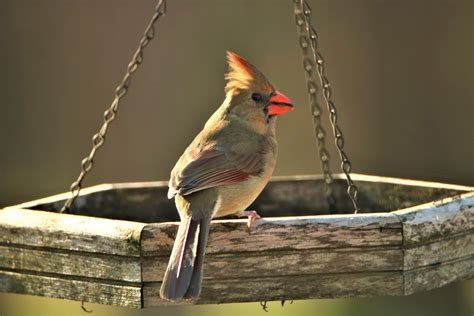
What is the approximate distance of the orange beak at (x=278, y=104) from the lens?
3.66m

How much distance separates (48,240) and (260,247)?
0.66 m

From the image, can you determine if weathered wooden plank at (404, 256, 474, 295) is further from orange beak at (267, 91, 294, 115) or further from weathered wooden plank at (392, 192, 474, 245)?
orange beak at (267, 91, 294, 115)

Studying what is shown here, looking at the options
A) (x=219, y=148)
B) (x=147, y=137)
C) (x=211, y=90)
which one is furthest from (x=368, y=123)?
(x=219, y=148)

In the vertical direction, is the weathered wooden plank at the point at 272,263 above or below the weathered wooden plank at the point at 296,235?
below

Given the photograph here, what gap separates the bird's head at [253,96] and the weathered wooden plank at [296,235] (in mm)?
798

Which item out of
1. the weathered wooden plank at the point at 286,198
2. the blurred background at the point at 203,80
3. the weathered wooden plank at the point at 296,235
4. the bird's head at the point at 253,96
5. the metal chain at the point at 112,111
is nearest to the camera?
the weathered wooden plank at the point at 296,235

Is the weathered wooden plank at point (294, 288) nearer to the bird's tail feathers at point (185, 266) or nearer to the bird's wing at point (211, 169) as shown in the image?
the bird's tail feathers at point (185, 266)

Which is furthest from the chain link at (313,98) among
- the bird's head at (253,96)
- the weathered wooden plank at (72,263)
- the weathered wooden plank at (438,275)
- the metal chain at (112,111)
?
the weathered wooden plank at (72,263)

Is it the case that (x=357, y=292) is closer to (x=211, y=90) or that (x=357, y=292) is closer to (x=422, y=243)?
(x=422, y=243)

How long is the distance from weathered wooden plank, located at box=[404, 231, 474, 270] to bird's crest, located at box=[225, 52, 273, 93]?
915 millimetres

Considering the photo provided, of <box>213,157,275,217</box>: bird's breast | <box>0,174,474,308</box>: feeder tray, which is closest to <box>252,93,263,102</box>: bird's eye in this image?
<box>213,157,275,217</box>: bird's breast

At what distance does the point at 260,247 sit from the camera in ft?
9.58

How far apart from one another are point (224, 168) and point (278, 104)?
0.46 metres

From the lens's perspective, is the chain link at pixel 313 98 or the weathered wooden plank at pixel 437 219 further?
the chain link at pixel 313 98
